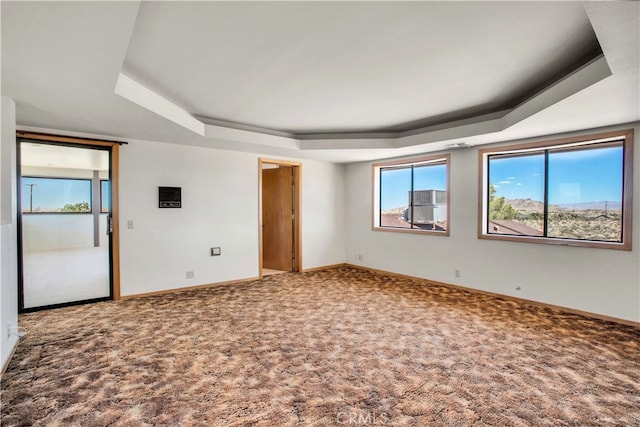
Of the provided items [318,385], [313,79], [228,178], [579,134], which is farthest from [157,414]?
[579,134]

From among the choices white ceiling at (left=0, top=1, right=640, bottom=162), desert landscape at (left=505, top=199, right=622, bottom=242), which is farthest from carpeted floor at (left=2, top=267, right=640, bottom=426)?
white ceiling at (left=0, top=1, right=640, bottom=162)

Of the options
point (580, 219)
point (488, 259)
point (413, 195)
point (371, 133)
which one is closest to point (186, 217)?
point (371, 133)

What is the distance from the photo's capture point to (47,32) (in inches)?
68.9

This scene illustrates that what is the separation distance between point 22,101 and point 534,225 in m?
6.22

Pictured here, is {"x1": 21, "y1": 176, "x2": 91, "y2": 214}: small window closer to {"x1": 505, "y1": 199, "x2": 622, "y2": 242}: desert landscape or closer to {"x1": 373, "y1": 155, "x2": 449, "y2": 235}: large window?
{"x1": 373, "y1": 155, "x2": 449, "y2": 235}: large window

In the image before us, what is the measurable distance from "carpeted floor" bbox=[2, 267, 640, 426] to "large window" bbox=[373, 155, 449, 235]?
190 centimetres

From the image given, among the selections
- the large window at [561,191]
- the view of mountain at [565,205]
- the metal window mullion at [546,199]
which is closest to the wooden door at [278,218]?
the large window at [561,191]

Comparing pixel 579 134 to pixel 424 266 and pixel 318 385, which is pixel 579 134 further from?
pixel 318 385

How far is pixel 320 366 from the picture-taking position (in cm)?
256

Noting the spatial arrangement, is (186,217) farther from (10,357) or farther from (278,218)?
(10,357)

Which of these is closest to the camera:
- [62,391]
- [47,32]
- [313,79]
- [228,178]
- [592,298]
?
[47,32]

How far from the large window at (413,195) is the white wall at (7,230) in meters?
5.36

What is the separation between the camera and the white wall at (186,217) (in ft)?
14.9

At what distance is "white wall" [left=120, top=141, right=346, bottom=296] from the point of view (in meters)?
4.53
